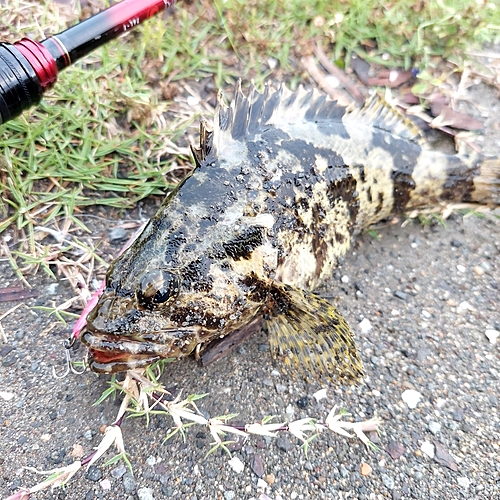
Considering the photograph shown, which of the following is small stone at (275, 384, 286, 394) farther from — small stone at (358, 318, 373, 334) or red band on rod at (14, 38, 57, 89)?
red band on rod at (14, 38, 57, 89)

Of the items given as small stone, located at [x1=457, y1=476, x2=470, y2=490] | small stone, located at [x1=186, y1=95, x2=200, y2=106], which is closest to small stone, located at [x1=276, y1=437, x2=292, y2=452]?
small stone, located at [x1=457, y1=476, x2=470, y2=490]

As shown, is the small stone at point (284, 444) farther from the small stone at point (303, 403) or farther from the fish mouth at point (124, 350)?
the fish mouth at point (124, 350)

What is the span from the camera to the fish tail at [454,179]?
3443mm

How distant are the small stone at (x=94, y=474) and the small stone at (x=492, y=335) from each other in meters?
2.37

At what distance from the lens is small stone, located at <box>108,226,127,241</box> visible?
3.26 m

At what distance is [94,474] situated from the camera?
7.77 ft

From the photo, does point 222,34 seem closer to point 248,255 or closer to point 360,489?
point 248,255

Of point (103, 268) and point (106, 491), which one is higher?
point (103, 268)

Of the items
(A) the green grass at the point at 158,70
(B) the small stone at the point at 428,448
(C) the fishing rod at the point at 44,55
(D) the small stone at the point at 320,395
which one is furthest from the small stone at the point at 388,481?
(C) the fishing rod at the point at 44,55

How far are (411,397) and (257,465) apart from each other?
3.15 feet

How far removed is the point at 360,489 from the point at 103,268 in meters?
1.89

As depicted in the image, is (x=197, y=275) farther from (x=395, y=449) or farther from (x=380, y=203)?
(x=380, y=203)

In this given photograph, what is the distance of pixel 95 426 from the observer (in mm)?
2514

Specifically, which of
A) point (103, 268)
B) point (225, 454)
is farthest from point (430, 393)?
point (103, 268)
